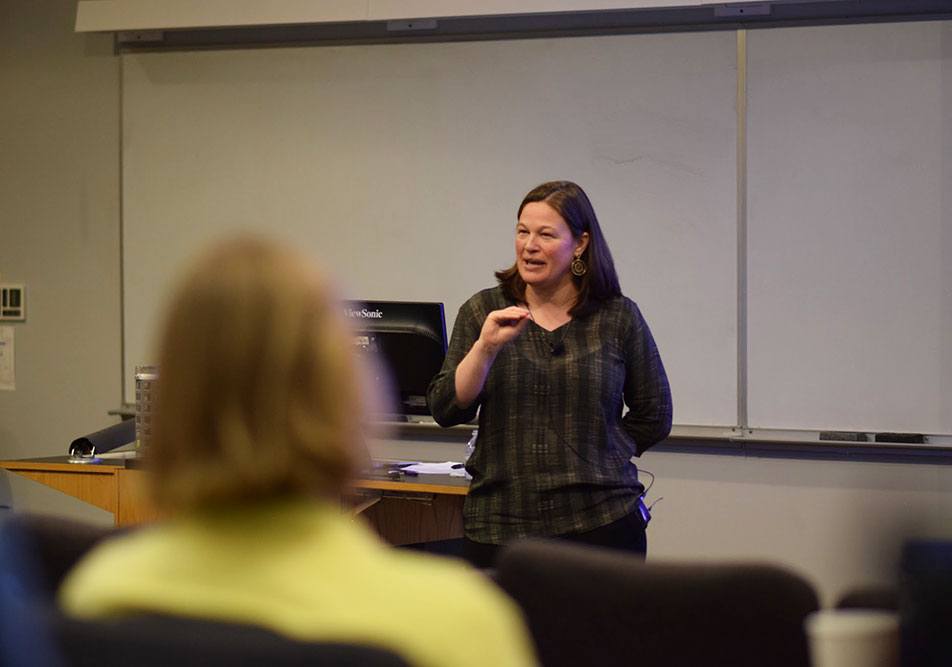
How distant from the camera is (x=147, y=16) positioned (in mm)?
4574

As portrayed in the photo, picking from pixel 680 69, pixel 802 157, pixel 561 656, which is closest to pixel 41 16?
pixel 680 69

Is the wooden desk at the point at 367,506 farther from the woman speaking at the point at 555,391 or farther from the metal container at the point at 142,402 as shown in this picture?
the woman speaking at the point at 555,391

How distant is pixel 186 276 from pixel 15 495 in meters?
4.85

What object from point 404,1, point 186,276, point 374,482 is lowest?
point 374,482

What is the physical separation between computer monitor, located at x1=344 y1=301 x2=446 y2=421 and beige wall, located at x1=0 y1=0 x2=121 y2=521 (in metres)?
2.10

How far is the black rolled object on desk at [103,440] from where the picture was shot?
3633 millimetres

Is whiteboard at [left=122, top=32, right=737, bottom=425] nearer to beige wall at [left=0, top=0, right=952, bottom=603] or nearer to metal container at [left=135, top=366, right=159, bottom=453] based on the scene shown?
beige wall at [left=0, top=0, right=952, bottom=603]

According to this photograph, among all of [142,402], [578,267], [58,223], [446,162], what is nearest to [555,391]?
[578,267]

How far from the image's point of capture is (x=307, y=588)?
74 cm

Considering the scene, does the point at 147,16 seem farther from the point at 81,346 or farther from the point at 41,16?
the point at 81,346

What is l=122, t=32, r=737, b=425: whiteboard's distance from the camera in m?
4.11

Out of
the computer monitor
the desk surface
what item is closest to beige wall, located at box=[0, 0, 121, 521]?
the desk surface

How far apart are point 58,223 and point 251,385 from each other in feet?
15.0

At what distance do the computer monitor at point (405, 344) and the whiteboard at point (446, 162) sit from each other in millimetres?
1159
